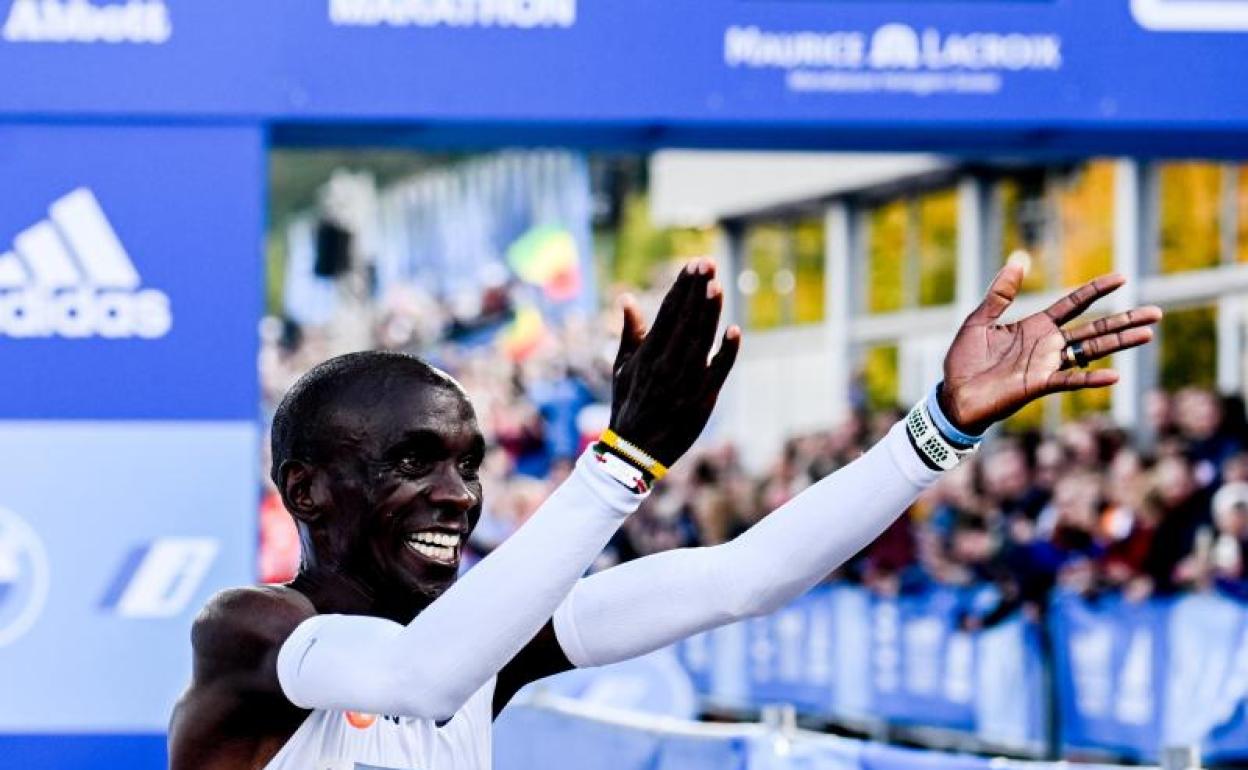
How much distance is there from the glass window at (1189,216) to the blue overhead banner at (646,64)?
11.0 meters

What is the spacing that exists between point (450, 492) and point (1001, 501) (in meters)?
9.22

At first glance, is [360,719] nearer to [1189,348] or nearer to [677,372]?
[677,372]

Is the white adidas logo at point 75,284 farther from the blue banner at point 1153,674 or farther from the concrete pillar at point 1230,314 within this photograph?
the concrete pillar at point 1230,314

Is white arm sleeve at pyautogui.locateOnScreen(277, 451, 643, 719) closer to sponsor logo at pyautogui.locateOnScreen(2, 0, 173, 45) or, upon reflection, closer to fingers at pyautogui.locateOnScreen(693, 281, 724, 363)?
fingers at pyautogui.locateOnScreen(693, 281, 724, 363)

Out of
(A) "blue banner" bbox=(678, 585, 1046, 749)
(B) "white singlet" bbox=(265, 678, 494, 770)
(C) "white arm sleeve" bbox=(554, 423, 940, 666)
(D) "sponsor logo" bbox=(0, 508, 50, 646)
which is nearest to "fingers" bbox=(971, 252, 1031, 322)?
(C) "white arm sleeve" bbox=(554, 423, 940, 666)

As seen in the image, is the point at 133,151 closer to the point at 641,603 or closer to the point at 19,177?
the point at 19,177

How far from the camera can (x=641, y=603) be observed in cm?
367

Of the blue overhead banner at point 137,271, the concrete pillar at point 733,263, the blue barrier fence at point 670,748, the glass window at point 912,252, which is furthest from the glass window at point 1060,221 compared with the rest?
the blue overhead banner at point 137,271

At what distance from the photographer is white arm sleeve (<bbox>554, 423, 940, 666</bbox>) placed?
3359 mm

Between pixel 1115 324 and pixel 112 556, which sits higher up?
pixel 1115 324

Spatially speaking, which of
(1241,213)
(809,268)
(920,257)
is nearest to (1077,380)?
(1241,213)

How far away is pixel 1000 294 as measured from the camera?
3393 millimetres

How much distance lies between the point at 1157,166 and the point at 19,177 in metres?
13.4

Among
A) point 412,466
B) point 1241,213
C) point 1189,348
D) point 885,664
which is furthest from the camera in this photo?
point 1189,348
